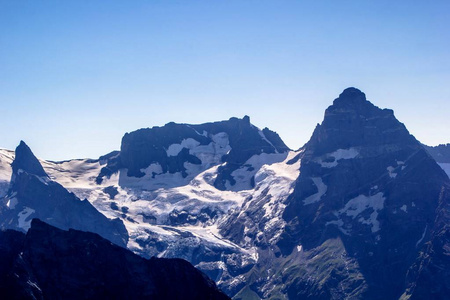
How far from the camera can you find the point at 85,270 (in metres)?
176

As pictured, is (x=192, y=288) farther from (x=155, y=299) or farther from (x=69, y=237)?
(x=69, y=237)

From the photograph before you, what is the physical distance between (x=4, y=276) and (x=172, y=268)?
3639 centimetres

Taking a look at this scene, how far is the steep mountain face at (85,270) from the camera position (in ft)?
557

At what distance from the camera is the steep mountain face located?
557 feet

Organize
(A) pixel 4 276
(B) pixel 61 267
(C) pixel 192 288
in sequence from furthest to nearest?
(C) pixel 192 288
(B) pixel 61 267
(A) pixel 4 276

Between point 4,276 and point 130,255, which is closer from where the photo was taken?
point 4,276

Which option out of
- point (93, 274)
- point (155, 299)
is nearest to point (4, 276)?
point (93, 274)

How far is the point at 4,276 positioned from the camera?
536 feet

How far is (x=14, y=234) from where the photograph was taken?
7313 inches

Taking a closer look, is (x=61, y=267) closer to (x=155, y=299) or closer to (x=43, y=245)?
(x=43, y=245)

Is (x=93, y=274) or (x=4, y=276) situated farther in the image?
(x=93, y=274)

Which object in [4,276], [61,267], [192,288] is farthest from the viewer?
[192,288]

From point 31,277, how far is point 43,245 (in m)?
11.4

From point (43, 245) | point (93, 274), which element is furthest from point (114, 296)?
point (43, 245)
